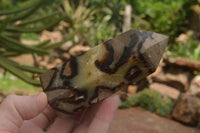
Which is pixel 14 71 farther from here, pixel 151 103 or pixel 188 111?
pixel 188 111

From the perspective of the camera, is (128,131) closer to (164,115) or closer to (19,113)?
(164,115)

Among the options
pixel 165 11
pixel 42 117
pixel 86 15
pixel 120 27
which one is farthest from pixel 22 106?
pixel 86 15

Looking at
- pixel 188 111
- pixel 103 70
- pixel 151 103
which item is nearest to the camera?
pixel 103 70

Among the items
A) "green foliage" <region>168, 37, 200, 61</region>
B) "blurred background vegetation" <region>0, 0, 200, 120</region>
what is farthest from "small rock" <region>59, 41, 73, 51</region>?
"green foliage" <region>168, 37, 200, 61</region>

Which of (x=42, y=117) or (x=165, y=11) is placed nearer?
(x=42, y=117)

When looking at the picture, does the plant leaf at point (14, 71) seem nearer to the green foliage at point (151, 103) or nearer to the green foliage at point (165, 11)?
the green foliage at point (151, 103)

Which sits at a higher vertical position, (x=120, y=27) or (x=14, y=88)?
(x=120, y=27)
